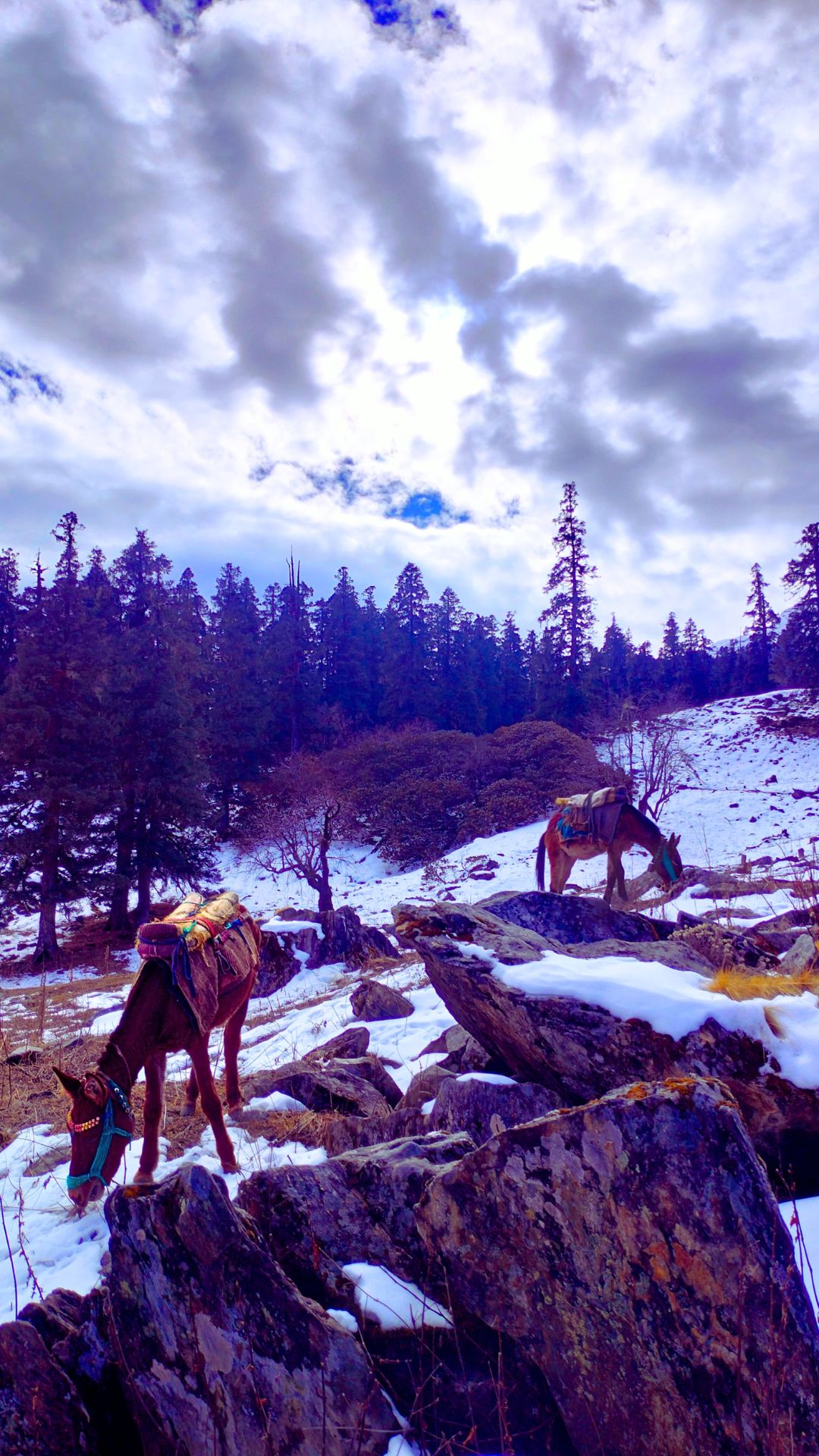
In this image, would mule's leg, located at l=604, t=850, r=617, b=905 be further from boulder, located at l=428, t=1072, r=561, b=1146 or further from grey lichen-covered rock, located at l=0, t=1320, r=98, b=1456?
grey lichen-covered rock, located at l=0, t=1320, r=98, b=1456

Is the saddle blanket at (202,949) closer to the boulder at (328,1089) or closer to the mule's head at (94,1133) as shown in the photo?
the mule's head at (94,1133)

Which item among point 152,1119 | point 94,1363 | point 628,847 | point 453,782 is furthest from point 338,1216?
point 453,782

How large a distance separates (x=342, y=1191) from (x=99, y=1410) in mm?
1183

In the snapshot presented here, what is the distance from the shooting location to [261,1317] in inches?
94.0

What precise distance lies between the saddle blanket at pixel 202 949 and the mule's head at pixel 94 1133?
656mm

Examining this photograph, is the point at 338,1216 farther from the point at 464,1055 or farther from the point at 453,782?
the point at 453,782

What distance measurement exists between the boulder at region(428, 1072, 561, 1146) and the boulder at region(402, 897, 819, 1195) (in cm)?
13

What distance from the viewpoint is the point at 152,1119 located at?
14.1ft

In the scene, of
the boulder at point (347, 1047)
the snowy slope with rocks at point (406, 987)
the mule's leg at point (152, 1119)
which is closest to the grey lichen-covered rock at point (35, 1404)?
the snowy slope with rocks at point (406, 987)

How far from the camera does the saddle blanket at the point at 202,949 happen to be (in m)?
4.43

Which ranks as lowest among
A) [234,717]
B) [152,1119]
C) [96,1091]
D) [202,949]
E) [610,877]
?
[610,877]

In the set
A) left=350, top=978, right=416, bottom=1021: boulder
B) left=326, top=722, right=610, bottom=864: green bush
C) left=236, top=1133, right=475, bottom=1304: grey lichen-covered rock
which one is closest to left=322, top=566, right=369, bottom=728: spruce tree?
left=326, top=722, right=610, bottom=864: green bush

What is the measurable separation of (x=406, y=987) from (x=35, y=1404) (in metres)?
8.27

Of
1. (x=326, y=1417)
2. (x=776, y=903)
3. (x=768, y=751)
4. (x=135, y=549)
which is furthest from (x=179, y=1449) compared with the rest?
(x=135, y=549)
